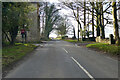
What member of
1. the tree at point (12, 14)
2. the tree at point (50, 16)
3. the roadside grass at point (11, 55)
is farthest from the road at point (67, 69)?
the tree at point (50, 16)

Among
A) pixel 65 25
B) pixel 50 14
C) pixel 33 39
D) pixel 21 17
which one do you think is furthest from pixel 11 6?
pixel 65 25

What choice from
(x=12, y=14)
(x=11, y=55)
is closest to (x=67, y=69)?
(x=11, y=55)

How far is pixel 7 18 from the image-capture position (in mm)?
21000

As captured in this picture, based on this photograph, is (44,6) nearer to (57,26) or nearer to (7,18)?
(57,26)

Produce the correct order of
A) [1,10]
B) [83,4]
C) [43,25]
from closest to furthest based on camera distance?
[1,10]
[83,4]
[43,25]

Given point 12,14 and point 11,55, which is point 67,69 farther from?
point 12,14

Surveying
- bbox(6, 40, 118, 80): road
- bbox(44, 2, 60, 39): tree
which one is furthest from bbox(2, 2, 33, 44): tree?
bbox(44, 2, 60, 39): tree

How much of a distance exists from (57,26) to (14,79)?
63550mm

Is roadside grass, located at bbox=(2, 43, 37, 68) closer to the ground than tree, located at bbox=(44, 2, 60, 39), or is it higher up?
closer to the ground

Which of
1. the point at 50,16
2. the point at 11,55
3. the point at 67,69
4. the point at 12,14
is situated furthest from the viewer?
the point at 50,16

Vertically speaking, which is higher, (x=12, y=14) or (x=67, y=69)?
(x=12, y=14)

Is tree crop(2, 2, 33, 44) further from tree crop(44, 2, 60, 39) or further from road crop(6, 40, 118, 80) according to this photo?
tree crop(44, 2, 60, 39)

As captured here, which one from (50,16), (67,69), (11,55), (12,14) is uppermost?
(50,16)

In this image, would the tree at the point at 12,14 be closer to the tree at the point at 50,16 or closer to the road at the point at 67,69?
the road at the point at 67,69
